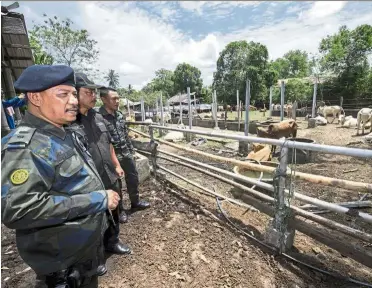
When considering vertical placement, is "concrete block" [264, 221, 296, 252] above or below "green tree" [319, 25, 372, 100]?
below

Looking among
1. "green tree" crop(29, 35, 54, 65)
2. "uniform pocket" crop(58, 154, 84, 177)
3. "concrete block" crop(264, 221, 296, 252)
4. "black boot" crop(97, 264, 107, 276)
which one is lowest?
"black boot" crop(97, 264, 107, 276)

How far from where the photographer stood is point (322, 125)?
14812 millimetres

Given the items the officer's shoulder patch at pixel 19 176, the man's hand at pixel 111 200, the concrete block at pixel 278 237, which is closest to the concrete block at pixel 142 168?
the concrete block at pixel 278 237

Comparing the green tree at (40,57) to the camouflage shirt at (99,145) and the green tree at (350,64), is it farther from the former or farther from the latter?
the green tree at (350,64)

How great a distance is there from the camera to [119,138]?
344 centimetres

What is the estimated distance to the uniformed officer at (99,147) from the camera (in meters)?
2.69

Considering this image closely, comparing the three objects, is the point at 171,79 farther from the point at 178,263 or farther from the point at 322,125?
the point at 178,263

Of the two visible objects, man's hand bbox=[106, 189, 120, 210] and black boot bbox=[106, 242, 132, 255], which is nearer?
man's hand bbox=[106, 189, 120, 210]

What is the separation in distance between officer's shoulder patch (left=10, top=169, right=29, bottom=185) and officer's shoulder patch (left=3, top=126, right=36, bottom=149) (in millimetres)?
122

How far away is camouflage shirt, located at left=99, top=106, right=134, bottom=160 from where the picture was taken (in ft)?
10.9

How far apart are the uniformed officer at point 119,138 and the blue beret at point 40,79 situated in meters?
1.85

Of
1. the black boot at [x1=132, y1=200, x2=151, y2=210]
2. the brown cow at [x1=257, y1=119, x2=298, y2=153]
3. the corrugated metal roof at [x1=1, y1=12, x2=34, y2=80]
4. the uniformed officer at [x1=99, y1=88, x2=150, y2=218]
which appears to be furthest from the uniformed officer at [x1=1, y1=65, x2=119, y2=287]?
the brown cow at [x1=257, y1=119, x2=298, y2=153]

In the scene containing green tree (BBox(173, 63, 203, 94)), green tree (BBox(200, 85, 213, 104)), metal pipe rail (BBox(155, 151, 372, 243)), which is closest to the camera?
metal pipe rail (BBox(155, 151, 372, 243))

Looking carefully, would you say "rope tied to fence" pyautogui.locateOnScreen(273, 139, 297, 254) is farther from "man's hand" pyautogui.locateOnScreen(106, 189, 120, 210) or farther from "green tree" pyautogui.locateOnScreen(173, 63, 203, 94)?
"green tree" pyautogui.locateOnScreen(173, 63, 203, 94)
